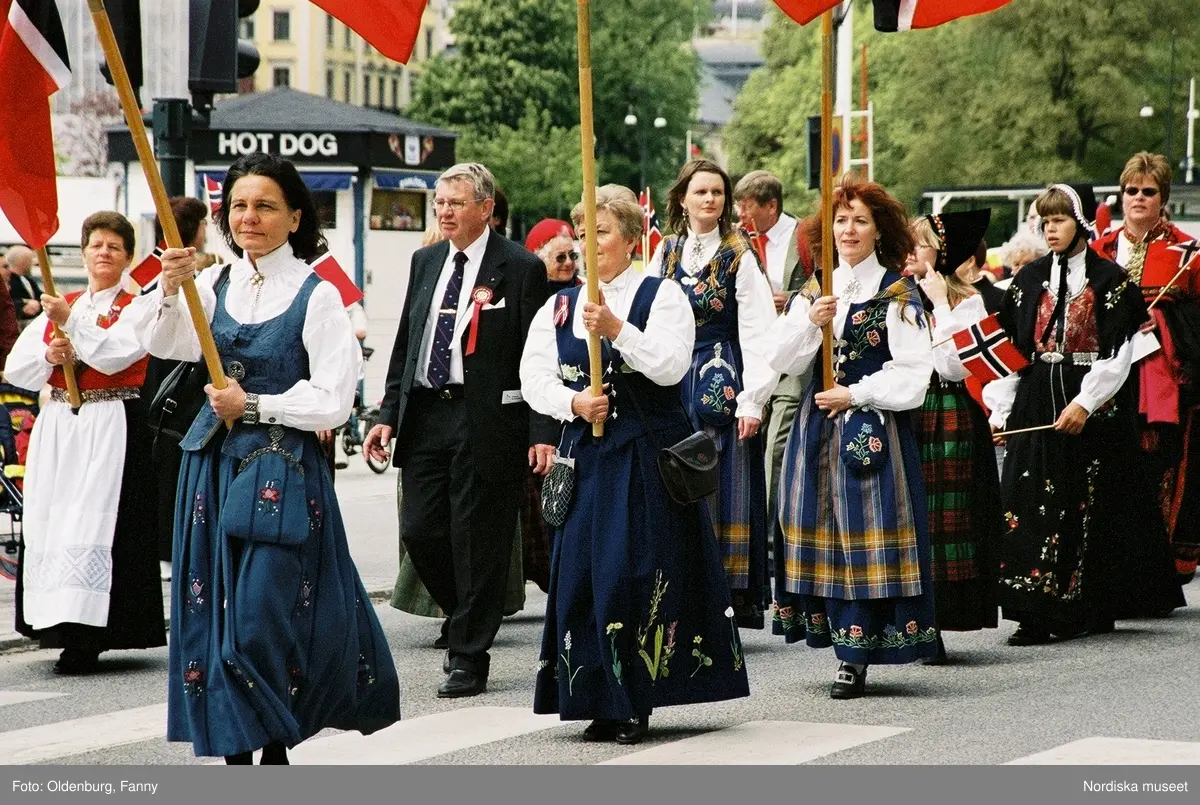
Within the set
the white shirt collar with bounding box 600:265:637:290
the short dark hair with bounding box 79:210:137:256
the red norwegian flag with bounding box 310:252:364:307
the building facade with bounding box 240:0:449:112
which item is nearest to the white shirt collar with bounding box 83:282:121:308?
the short dark hair with bounding box 79:210:137:256

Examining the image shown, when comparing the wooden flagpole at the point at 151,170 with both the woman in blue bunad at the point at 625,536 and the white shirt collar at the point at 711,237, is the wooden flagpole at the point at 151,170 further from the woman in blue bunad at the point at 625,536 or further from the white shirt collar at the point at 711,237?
the white shirt collar at the point at 711,237

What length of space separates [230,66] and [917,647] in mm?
5180

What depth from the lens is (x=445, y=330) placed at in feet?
27.9

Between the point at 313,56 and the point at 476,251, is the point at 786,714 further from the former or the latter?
the point at 313,56

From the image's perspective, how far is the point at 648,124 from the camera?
8350 centimetres

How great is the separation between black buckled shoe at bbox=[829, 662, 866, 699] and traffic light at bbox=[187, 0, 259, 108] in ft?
16.0

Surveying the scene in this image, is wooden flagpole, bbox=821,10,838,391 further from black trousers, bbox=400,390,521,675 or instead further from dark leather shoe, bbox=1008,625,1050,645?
dark leather shoe, bbox=1008,625,1050,645

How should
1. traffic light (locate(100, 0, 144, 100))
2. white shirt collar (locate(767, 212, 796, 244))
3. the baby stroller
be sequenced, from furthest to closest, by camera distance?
white shirt collar (locate(767, 212, 796, 244)), the baby stroller, traffic light (locate(100, 0, 144, 100))

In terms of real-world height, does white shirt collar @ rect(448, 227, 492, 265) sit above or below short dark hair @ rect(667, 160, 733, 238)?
below

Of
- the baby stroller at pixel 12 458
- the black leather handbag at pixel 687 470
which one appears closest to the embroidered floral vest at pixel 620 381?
the black leather handbag at pixel 687 470

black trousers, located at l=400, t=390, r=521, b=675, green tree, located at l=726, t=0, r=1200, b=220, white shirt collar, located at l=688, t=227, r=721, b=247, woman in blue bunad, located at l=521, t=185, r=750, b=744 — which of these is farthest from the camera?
green tree, located at l=726, t=0, r=1200, b=220

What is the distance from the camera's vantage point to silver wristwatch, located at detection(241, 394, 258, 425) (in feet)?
19.7

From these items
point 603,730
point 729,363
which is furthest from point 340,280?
point 603,730

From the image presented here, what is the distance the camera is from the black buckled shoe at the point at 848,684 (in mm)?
7929
